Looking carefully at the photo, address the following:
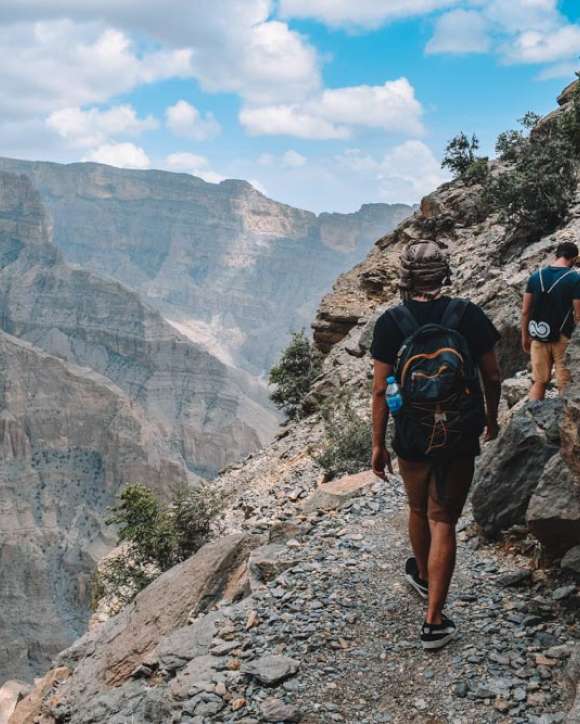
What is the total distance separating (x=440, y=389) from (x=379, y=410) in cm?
50

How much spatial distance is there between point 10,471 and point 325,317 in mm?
91882

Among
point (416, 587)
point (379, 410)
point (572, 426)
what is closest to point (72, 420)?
point (416, 587)

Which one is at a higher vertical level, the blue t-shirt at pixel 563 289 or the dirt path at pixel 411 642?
the blue t-shirt at pixel 563 289

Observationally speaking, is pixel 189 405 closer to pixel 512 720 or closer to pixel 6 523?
pixel 6 523

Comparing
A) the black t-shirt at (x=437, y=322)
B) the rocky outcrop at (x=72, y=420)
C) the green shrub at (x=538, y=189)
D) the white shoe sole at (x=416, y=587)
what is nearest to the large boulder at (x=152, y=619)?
the white shoe sole at (x=416, y=587)

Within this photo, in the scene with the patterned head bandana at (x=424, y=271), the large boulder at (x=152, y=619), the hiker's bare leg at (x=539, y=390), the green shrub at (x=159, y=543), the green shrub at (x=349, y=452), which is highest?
the patterned head bandana at (x=424, y=271)

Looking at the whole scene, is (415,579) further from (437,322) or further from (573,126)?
(573,126)

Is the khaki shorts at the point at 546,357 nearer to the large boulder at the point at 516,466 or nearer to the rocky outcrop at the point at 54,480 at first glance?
the large boulder at the point at 516,466

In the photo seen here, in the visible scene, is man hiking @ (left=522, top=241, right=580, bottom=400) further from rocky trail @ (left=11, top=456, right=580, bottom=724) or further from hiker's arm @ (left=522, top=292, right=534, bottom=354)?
rocky trail @ (left=11, top=456, right=580, bottom=724)

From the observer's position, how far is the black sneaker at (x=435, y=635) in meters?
4.40

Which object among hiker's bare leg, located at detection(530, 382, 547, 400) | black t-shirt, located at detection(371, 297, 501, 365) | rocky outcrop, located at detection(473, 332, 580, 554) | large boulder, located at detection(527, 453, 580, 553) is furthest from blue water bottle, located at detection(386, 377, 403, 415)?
hiker's bare leg, located at detection(530, 382, 547, 400)

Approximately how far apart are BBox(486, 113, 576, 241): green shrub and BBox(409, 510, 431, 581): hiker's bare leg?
11607mm

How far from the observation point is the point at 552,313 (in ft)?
21.2

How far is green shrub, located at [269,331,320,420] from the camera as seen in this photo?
24.1m
